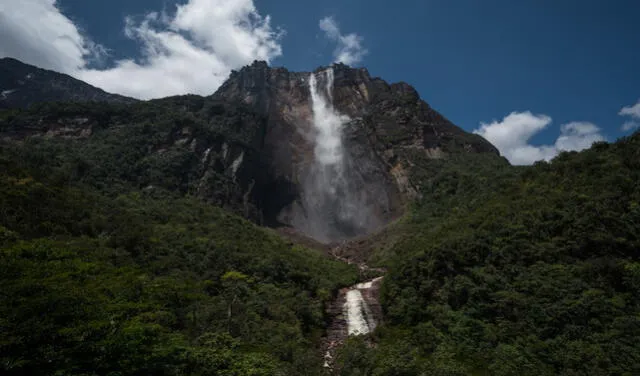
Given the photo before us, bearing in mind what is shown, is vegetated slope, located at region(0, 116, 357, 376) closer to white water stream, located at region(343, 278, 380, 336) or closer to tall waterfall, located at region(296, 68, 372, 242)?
white water stream, located at region(343, 278, 380, 336)

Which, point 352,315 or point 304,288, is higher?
point 304,288

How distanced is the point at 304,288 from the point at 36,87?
504 ft

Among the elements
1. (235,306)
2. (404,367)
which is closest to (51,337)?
(404,367)

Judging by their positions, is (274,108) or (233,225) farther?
(274,108)

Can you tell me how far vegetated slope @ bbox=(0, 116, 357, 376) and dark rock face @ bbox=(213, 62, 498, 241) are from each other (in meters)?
35.2

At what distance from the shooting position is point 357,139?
108062 millimetres

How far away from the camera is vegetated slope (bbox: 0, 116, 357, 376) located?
410 inches

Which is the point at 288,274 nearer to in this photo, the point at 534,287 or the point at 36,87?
the point at 534,287

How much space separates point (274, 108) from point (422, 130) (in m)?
57.3

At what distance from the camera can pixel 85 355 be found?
33.0 feet

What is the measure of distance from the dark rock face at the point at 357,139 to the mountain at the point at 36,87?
5640cm

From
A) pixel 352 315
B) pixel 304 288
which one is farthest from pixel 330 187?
pixel 352 315

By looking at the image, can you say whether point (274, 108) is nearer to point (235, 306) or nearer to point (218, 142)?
point (218, 142)

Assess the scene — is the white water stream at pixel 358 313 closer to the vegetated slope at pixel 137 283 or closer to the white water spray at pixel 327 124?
the vegetated slope at pixel 137 283
